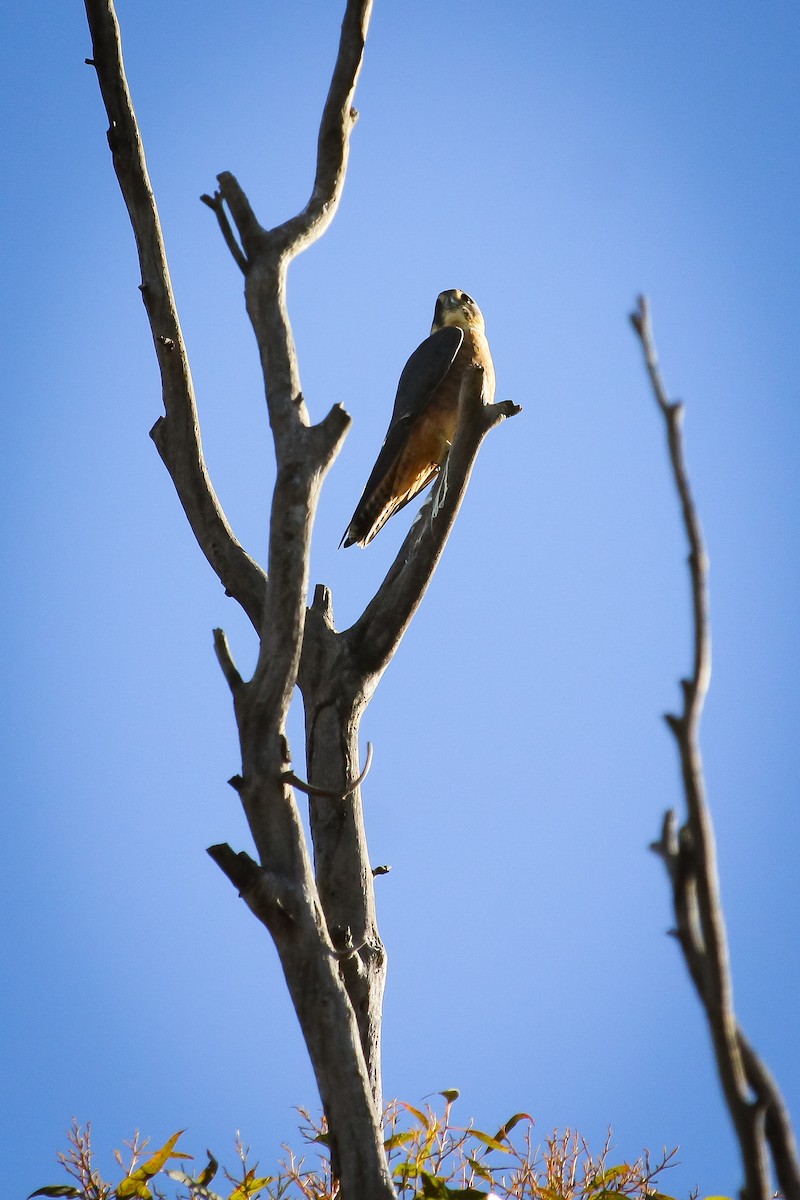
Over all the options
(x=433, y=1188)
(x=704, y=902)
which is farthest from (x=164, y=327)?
(x=704, y=902)

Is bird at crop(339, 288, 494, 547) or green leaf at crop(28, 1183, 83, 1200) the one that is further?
bird at crop(339, 288, 494, 547)

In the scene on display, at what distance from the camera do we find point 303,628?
7.90 feet

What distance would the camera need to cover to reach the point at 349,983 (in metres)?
2.37

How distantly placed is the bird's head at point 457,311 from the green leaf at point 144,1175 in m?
3.84

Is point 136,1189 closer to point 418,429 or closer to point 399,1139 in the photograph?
point 399,1139

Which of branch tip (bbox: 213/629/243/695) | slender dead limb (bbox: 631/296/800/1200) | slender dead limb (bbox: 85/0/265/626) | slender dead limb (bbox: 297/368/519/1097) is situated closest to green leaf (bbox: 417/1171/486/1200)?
slender dead limb (bbox: 297/368/519/1097)

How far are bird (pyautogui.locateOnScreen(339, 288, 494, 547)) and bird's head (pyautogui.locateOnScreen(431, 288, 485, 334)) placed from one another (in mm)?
259

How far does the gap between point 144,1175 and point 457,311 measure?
160 inches

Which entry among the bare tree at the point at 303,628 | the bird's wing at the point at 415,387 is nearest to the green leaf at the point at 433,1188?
the bare tree at the point at 303,628

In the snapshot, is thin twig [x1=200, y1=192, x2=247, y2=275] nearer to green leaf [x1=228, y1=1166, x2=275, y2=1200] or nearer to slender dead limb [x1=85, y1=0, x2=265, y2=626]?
slender dead limb [x1=85, y1=0, x2=265, y2=626]

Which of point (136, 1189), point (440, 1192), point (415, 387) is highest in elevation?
point (415, 387)

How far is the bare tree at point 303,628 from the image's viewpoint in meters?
1.88

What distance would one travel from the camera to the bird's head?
524cm

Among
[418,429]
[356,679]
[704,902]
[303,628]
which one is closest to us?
[704,902]
